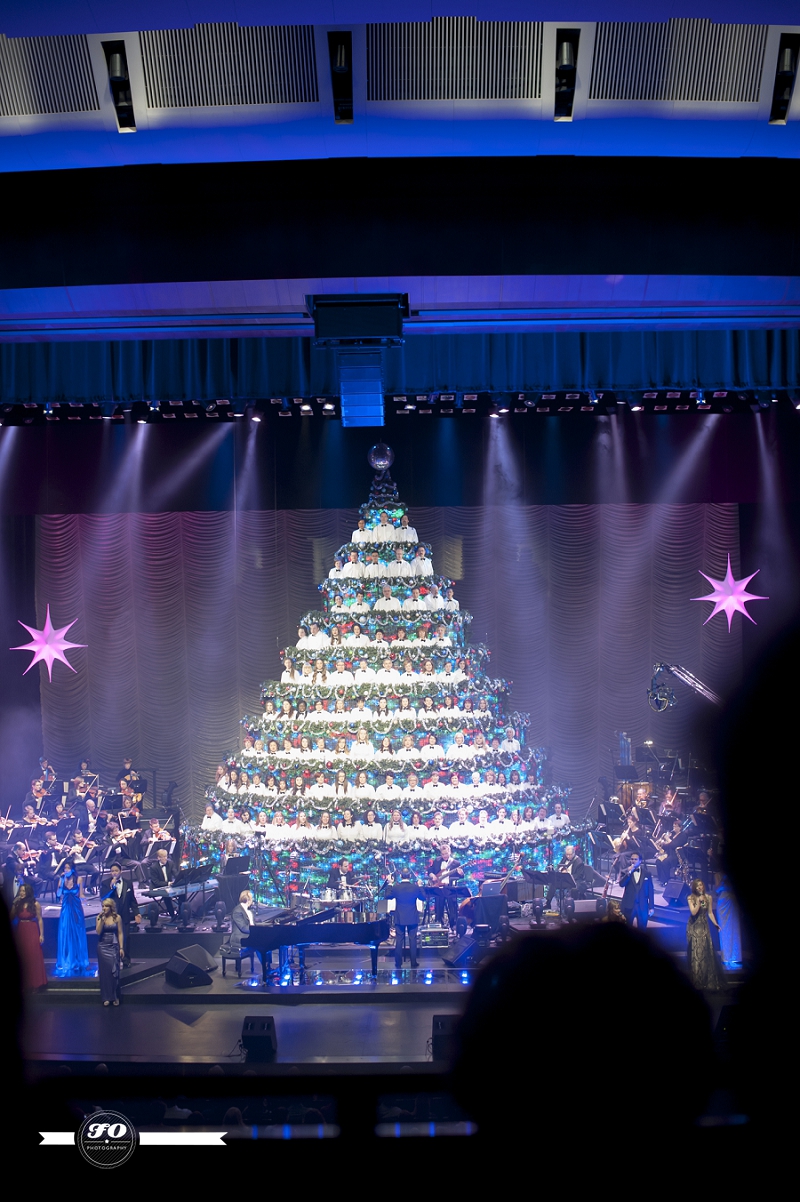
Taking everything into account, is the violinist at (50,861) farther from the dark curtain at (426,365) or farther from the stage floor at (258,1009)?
the dark curtain at (426,365)

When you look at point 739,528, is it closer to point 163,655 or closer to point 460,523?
point 460,523

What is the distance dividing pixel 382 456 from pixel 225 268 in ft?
19.3

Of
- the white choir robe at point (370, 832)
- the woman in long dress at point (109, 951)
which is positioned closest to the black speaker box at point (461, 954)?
the white choir robe at point (370, 832)

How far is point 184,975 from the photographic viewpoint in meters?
8.94

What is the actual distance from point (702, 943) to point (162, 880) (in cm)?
571

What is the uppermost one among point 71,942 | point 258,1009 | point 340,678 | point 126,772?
point 340,678

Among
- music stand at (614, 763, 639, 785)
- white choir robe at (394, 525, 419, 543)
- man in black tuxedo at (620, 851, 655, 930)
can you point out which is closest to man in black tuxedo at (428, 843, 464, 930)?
man in black tuxedo at (620, 851, 655, 930)

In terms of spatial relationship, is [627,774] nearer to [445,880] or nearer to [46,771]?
[445,880]

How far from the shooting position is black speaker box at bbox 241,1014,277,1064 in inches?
271

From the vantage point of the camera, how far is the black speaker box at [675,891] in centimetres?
1091

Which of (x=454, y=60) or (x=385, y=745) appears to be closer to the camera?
(x=454, y=60)

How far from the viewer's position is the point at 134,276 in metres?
6.74

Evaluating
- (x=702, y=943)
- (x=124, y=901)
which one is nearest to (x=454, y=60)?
(x=702, y=943)

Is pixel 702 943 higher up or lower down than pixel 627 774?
lower down
